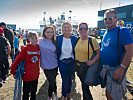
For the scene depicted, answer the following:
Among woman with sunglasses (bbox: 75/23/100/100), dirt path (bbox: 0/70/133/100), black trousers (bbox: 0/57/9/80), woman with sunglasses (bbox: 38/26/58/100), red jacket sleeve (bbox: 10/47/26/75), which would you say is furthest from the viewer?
black trousers (bbox: 0/57/9/80)

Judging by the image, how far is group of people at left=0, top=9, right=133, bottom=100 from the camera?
1745mm

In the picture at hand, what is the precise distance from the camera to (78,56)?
232 centimetres

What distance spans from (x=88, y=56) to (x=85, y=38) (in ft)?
1.55

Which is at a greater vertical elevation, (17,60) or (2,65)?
(17,60)

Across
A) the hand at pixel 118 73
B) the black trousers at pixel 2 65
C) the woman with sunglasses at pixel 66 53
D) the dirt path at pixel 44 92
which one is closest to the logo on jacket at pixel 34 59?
the woman with sunglasses at pixel 66 53

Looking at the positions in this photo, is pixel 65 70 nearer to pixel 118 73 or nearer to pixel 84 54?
pixel 84 54

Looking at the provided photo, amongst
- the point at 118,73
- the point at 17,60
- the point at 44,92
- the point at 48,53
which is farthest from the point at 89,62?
the point at 44,92

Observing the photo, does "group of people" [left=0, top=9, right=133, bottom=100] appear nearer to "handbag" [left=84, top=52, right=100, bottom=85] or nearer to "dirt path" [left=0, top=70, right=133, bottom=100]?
"handbag" [left=84, top=52, right=100, bottom=85]

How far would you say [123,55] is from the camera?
5.62 ft

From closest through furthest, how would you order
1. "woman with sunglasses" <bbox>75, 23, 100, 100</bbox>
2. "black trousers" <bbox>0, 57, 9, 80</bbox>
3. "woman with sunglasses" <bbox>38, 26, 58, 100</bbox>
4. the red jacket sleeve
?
the red jacket sleeve
"woman with sunglasses" <bbox>75, 23, 100, 100</bbox>
"woman with sunglasses" <bbox>38, 26, 58, 100</bbox>
"black trousers" <bbox>0, 57, 9, 80</bbox>

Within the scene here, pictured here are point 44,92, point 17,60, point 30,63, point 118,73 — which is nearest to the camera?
point 118,73

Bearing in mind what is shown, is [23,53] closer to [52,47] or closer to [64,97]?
[52,47]

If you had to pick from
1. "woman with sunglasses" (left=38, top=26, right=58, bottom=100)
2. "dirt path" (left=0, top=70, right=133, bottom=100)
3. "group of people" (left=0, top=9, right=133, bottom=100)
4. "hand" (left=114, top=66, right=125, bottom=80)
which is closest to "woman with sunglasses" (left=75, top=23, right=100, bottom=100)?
"group of people" (left=0, top=9, right=133, bottom=100)

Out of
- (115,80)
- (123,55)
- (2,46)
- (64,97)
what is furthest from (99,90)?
(2,46)
